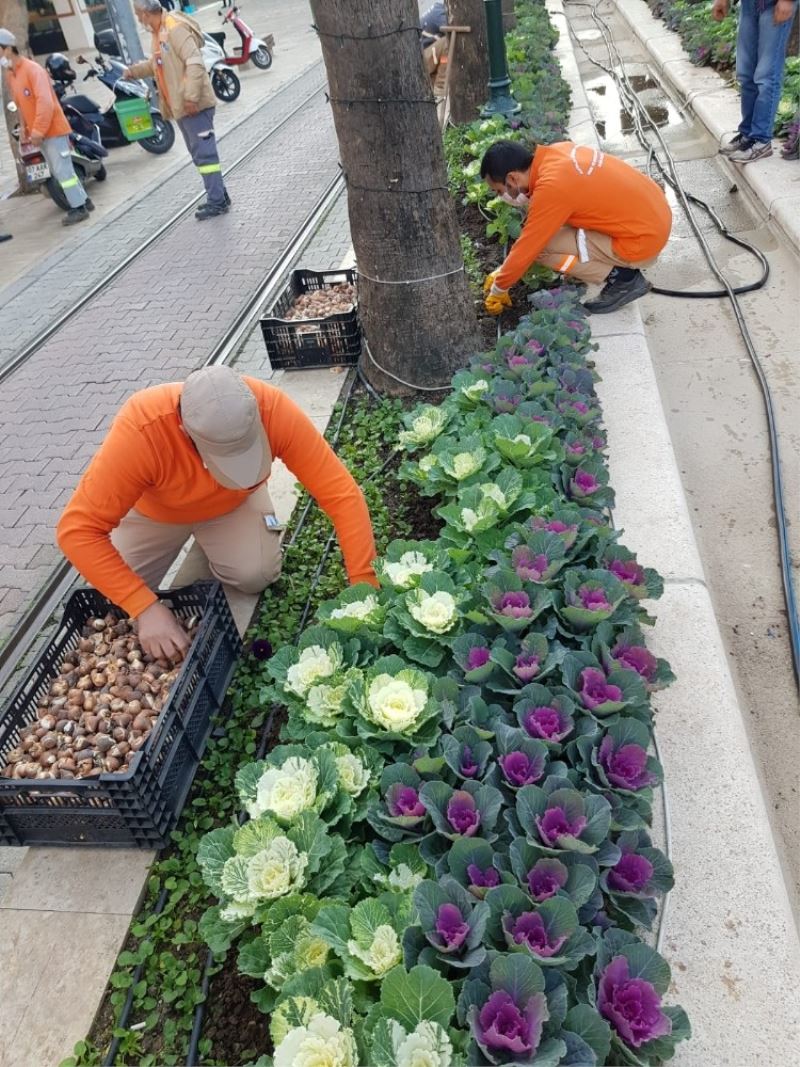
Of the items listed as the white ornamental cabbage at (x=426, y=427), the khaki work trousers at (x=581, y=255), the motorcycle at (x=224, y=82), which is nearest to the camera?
the white ornamental cabbage at (x=426, y=427)

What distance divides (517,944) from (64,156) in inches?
370

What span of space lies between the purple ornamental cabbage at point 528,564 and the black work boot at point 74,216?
8.55 meters

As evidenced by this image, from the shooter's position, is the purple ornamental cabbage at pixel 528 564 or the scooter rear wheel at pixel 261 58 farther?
the scooter rear wheel at pixel 261 58

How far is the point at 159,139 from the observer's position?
11352mm

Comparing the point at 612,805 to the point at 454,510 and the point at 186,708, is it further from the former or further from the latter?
the point at 186,708

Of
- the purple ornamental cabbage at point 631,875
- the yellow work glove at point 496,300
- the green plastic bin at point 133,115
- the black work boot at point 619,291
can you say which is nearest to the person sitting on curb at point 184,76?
the green plastic bin at point 133,115

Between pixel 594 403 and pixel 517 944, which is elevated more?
pixel 517 944

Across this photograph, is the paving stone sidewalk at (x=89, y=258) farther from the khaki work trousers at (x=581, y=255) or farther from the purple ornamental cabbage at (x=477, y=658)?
the purple ornamental cabbage at (x=477, y=658)

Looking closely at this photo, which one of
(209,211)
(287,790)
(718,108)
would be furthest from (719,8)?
(287,790)

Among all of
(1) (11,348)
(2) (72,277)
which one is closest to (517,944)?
(1) (11,348)

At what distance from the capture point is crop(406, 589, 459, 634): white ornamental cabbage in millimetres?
2285

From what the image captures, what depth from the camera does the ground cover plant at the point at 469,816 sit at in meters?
1.48

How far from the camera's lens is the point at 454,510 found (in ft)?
9.09

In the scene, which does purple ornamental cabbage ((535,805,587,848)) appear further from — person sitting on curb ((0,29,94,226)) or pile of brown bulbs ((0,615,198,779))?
person sitting on curb ((0,29,94,226))
